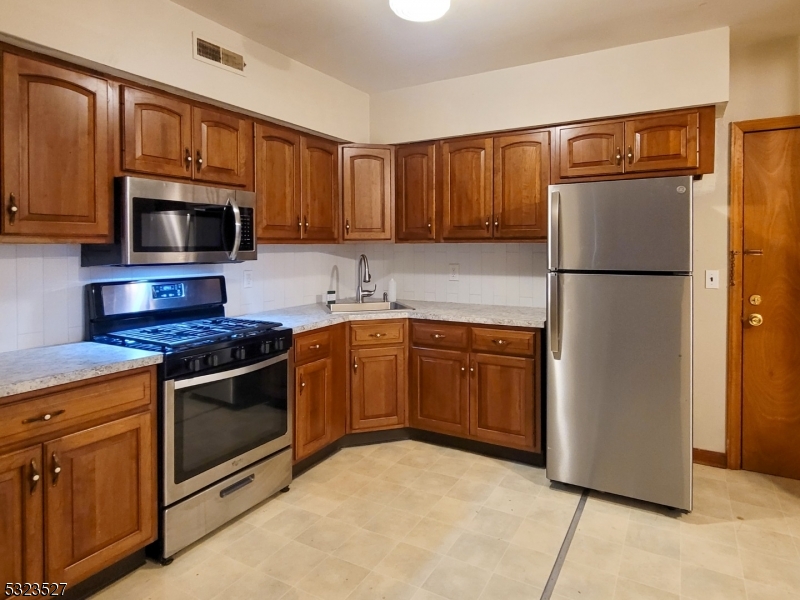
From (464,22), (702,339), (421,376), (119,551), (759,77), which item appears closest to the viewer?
(119,551)


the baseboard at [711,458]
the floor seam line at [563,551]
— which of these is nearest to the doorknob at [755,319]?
the baseboard at [711,458]

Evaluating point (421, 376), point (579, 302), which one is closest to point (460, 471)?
point (421, 376)

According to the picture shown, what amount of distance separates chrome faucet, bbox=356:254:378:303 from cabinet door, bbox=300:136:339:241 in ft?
1.36

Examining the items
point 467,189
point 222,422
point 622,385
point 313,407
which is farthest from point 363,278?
point 622,385

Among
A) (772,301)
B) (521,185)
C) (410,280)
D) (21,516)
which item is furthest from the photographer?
(410,280)

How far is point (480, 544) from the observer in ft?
7.45

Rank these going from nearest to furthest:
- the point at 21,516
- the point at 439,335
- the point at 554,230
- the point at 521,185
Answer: the point at 21,516, the point at 554,230, the point at 521,185, the point at 439,335

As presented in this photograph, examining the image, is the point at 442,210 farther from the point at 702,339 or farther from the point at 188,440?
the point at 188,440

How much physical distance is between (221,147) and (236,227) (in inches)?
17.9

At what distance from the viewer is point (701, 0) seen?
2326mm

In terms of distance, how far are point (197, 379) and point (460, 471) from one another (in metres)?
1.66

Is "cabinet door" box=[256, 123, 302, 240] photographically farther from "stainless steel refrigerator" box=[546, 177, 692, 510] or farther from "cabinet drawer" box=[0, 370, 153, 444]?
"stainless steel refrigerator" box=[546, 177, 692, 510]

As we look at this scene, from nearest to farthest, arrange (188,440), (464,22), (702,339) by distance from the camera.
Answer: (188,440), (464,22), (702,339)

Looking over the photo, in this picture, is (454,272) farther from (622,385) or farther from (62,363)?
(62,363)
